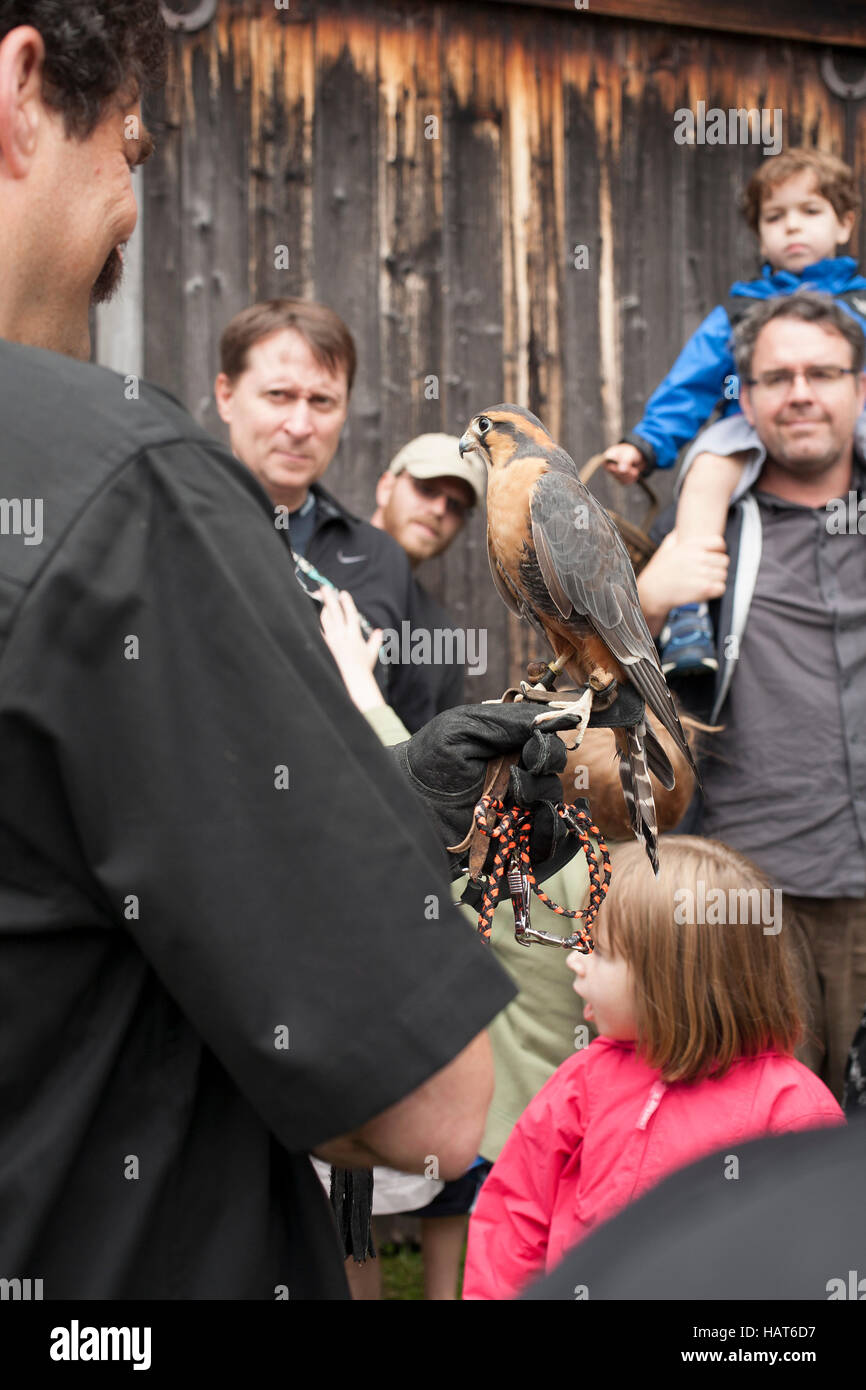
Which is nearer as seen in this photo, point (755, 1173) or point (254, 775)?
point (755, 1173)

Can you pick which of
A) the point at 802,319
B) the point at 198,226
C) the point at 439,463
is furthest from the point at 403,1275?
the point at 198,226

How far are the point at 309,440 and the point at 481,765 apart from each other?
183 centimetres

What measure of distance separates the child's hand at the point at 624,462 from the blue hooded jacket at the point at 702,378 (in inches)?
3.9

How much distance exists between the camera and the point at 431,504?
3793 mm

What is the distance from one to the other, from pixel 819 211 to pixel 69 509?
3812 millimetres

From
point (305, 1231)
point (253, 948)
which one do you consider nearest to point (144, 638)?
point (253, 948)

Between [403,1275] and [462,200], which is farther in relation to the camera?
[462,200]

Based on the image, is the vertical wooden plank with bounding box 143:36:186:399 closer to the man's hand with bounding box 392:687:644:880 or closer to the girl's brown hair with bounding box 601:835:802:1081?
the girl's brown hair with bounding box 601:835:802:1081

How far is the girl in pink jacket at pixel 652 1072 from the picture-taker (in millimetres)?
2180

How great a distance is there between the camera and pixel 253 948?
89 cm
